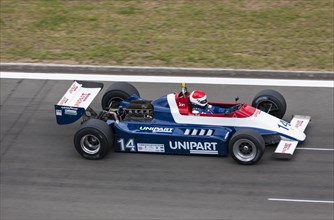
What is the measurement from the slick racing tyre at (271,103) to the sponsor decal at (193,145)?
6.21 ft

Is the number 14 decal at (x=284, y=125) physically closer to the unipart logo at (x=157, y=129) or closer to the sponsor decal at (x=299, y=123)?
the sponsor decal at (x=299, y=123)

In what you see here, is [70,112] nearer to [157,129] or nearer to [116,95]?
[116,95]

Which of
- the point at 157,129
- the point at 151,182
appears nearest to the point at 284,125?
the point at 157,129

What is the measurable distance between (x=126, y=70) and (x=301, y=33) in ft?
18.9

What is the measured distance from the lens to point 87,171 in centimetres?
1802

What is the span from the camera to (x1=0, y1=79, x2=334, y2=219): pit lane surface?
16.4 meters

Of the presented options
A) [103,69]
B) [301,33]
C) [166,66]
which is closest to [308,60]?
[301,33]

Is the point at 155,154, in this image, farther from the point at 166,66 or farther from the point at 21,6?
the point at 21,6

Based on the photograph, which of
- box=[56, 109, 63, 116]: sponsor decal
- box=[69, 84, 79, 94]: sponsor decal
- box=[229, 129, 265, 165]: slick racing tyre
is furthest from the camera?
box=[69, 84, 79, 94]: sponsor decal

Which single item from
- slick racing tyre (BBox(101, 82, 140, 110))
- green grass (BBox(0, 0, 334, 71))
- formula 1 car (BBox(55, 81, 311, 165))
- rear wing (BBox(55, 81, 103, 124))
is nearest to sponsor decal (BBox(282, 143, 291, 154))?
formula 1 car (BBox(55, 81, 311, 165))

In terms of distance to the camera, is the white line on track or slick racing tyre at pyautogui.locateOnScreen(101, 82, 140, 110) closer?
slick racing tyre at pyautogui.locateOnScreen(101, 82, 140, 110)

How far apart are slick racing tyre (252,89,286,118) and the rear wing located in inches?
150

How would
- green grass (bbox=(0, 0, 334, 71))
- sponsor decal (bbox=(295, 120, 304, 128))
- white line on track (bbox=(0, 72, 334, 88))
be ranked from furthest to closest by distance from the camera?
green grass (bbox=(0, 0, 334, 71))
white line on track (bbox=(0, 72, 334, 88))
sponsor decal (bbox=(295, 120, 304, 128))

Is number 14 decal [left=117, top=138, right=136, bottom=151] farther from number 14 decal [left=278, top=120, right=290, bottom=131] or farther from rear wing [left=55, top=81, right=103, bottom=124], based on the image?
number 14 decal [left=278, top=120, right=290, bottom=131]
